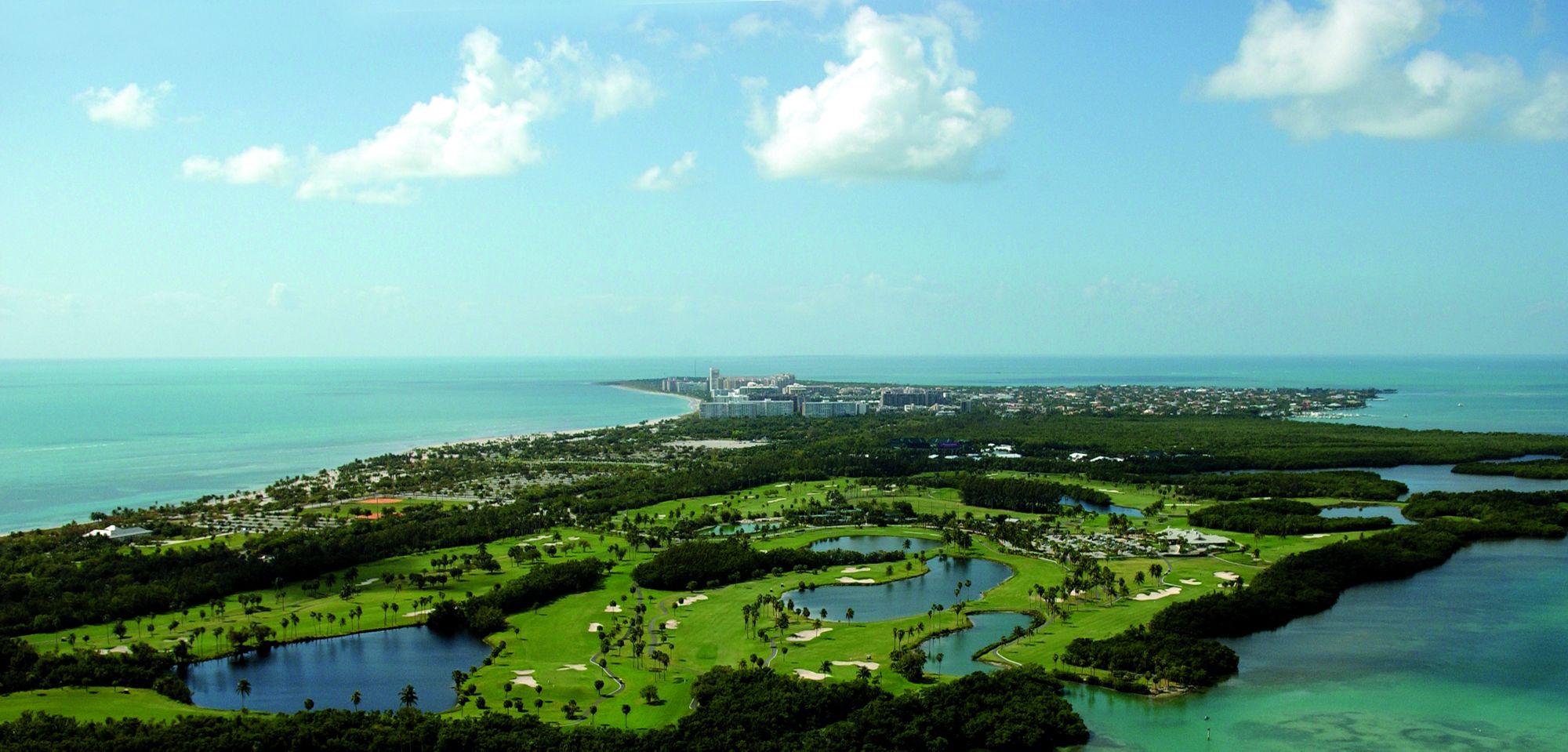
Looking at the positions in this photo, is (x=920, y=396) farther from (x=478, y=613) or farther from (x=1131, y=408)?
(x=478, y=613)

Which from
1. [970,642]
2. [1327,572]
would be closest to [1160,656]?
[970,642]

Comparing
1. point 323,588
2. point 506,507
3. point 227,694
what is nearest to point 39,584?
point 323,588

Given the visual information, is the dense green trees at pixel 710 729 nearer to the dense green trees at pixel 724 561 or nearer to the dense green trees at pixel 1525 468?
the dense green trees at pixel 724 561

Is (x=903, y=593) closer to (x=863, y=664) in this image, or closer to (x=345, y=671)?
(x=863, y=664)

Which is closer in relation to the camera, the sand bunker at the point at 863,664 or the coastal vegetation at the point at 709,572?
the coastal vegetation at the point at 709,572

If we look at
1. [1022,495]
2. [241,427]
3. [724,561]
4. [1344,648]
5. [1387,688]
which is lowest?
[1387,688]

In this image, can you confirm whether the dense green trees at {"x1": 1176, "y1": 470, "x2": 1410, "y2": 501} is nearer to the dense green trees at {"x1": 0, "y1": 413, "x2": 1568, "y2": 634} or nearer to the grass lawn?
the dense green trees at {"x1": 0, "y1": 413, "x2": 1568, "y2": 634}

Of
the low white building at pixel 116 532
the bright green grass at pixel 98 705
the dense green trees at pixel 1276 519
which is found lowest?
the bright green grass at pixel 98 705

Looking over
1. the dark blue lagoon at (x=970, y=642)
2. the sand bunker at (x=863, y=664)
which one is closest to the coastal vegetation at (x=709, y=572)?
the sand bunker at (x=863, y=664)

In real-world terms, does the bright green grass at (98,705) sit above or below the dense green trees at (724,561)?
below
